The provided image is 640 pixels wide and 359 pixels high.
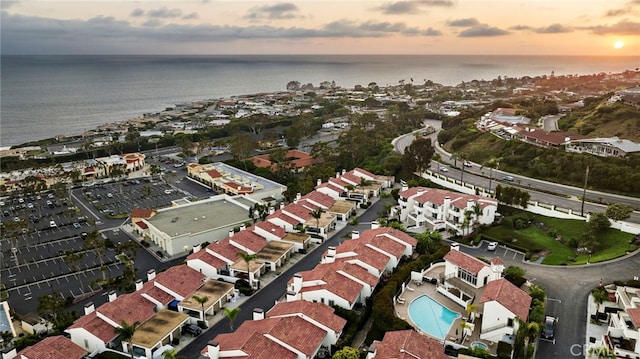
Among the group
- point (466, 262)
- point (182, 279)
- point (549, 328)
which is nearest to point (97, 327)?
Answer: point (182, 279)

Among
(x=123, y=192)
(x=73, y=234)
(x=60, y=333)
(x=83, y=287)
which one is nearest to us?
(x=60, y=333)

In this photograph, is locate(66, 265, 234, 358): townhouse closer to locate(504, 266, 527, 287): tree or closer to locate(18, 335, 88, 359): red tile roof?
locate(18, 335, 88, 359): red tile roof

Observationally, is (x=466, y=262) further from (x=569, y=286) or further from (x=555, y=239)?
(x=555, y=239)

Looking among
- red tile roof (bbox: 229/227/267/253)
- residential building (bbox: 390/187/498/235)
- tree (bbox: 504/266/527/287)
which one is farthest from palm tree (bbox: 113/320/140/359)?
residential building (bbox: 390/187/498/235)

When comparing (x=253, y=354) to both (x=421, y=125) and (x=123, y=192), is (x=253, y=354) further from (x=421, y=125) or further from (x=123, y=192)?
(x=421, y=125)

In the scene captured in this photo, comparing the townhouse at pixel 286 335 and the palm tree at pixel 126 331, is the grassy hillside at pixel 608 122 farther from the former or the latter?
the palm tree at pixel 126 331

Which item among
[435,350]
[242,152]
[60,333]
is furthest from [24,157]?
[435,350]
